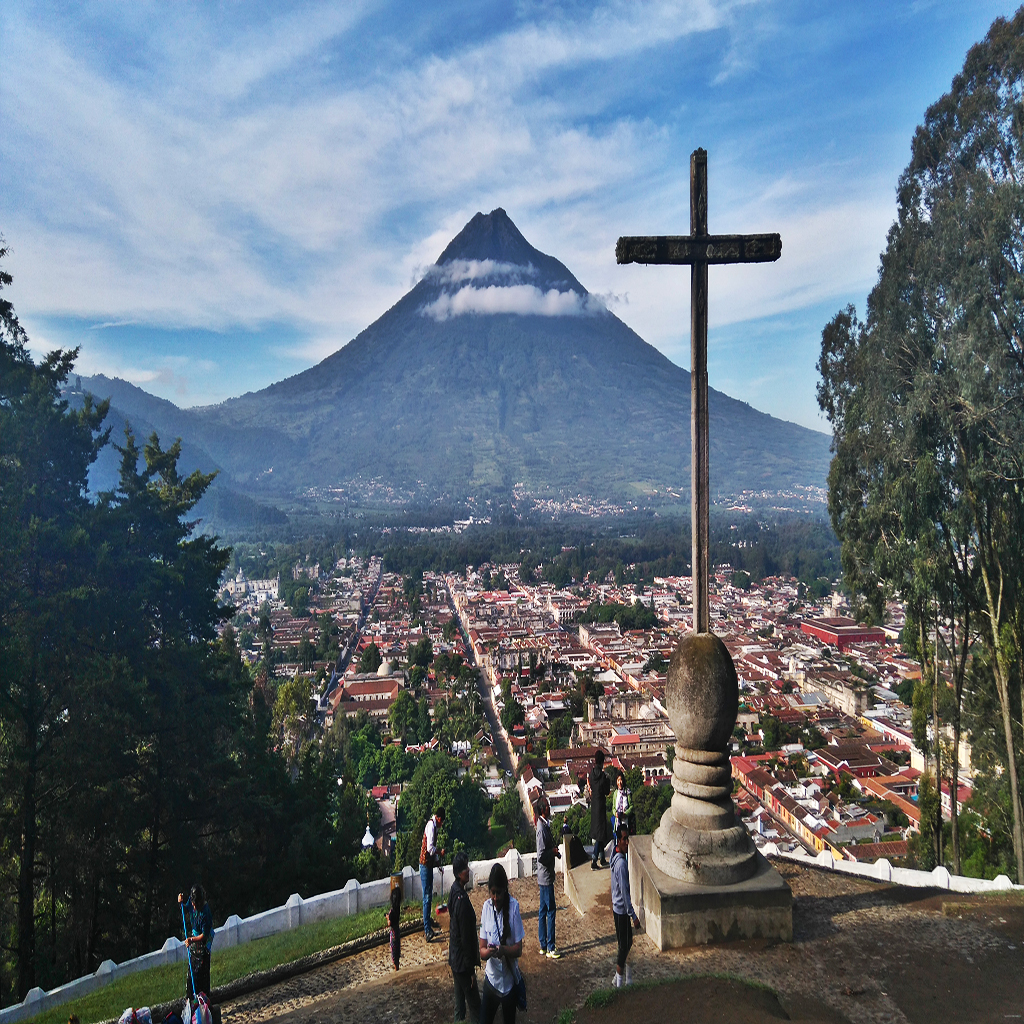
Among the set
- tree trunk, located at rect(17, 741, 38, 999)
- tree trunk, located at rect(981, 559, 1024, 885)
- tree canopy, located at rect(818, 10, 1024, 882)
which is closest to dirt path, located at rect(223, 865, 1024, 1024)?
tree trunk, located at rect(981, 559, 1024, 885)

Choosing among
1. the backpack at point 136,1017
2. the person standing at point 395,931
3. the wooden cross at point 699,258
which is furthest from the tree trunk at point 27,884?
the wooden cross at point 699,258

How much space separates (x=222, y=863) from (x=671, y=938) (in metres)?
7.60

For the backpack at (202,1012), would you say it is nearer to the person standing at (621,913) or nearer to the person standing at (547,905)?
the person standing at (547,905)

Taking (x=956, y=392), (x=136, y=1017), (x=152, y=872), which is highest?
(x=956, y=392)

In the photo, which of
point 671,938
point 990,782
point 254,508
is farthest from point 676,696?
point 254,508

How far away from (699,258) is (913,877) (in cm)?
500

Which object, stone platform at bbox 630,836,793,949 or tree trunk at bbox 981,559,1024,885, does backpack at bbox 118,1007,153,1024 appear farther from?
tree trunk at bbox 981,559,1024,885

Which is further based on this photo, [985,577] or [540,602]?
[540,602]

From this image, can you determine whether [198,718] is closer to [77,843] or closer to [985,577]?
[77,843]

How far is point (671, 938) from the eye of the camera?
4.20 meters

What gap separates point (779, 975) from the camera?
3930 mm

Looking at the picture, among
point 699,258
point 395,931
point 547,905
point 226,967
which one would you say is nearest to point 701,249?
point 699,258

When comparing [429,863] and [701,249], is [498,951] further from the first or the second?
[701,249]

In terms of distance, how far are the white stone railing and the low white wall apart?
2.44 metres
